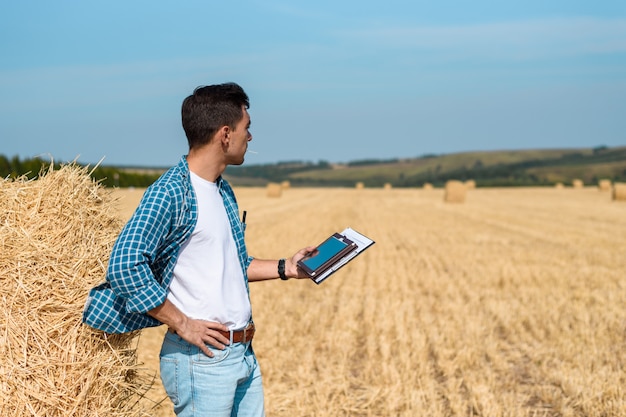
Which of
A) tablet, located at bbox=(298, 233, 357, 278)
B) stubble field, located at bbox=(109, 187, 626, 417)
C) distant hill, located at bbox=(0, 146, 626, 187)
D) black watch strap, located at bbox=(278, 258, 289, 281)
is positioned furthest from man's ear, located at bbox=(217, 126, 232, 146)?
distant hill, located at bbox=(0, 146, 626, 187)

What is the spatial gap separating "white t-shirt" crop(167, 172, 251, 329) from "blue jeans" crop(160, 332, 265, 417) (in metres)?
0.16

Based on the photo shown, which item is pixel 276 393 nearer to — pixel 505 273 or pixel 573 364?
pixel 573 364

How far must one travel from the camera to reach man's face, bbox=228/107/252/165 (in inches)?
142

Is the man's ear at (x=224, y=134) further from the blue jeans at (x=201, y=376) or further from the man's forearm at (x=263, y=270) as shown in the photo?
the blue jeans at (x=201, y=376)

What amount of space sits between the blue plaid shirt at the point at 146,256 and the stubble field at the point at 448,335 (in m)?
1.18

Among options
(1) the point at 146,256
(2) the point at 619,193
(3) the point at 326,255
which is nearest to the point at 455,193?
(2) the point at 619,193

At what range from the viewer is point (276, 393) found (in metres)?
6.89

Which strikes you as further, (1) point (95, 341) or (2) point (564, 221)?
(2) point (564, 221)

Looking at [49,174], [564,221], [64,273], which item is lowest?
[564,221]

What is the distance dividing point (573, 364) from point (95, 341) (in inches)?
214

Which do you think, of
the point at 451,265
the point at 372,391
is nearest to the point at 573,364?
the point at 372,391

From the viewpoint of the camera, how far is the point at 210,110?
3.53 metres

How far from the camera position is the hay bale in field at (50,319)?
13.0ft

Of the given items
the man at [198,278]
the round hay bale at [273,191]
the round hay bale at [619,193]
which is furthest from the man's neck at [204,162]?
the round hay bale at [273,191]
